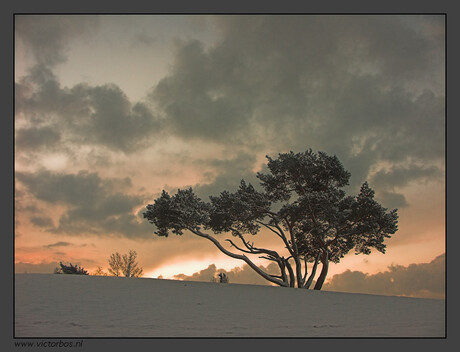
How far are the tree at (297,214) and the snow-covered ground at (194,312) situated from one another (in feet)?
22.2

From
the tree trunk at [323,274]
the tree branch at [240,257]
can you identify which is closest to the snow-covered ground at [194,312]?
the tree branch at [240,257]

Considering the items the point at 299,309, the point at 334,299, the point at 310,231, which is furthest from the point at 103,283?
the point at 310,231

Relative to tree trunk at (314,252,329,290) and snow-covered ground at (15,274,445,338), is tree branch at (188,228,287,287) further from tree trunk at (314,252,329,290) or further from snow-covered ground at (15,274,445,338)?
snow-covered ground at (15,274,445,338)

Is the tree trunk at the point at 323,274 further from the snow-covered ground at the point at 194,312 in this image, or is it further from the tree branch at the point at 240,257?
the snow-covered ground at the point at 194,312

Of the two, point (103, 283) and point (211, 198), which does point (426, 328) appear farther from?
point (211, 198)

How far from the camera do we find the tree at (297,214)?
29.9m

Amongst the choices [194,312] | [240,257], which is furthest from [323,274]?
[194,312]

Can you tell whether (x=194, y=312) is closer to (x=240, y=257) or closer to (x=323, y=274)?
(x=240, y=257)

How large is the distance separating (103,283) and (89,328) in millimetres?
11059

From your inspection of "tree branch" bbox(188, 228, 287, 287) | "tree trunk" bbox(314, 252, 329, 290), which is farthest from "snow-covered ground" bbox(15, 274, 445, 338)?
"tree trunk" bbox(314, 252, 329, 290)

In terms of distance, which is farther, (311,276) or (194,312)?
(311,276)

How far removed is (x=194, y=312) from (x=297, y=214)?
16.1m

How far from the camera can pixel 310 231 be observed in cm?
3152

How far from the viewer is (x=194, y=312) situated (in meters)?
16.1
